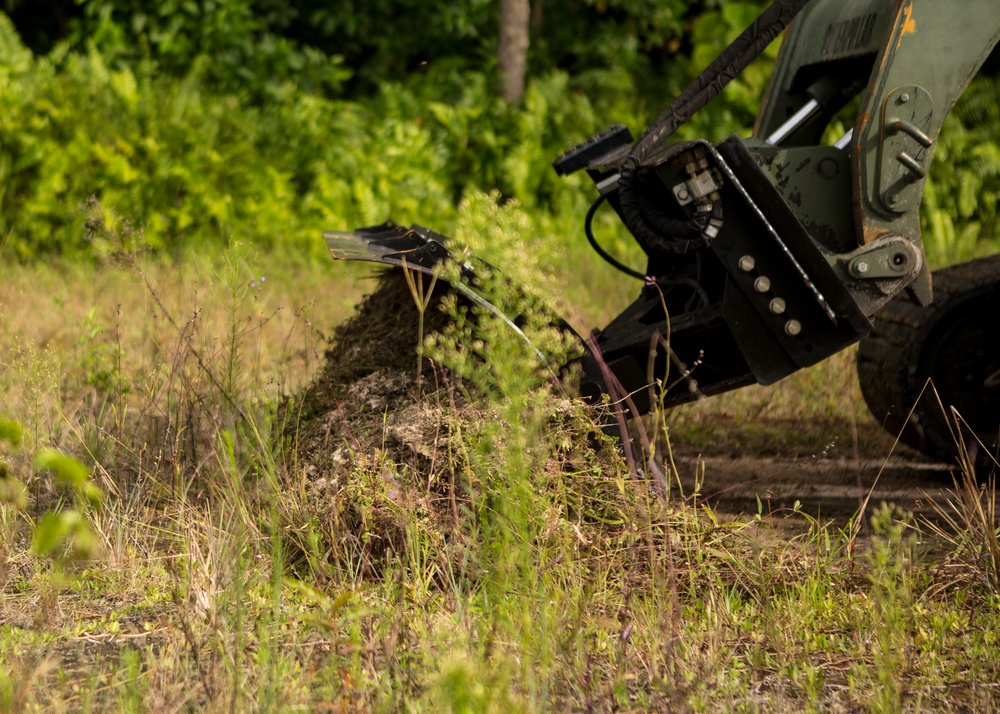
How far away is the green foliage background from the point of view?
839 centimetres

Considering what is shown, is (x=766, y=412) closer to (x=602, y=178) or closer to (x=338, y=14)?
(x=602, y=178)

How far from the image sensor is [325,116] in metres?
9.76

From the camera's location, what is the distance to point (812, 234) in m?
3.51

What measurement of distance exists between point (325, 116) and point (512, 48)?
5.84 feet

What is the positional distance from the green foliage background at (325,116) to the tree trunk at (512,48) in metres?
0.19

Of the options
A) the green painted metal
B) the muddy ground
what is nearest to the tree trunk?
the muddy ground

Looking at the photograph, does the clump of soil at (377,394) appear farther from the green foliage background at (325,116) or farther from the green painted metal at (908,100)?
the green foliage background at (325,116)

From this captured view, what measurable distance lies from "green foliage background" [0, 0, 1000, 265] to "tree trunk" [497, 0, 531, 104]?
0.64ft

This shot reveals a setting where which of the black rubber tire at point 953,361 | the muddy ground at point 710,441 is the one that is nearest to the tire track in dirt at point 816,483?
the muddy ground at point 710,441

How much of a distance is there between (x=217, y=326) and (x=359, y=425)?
2.66 m

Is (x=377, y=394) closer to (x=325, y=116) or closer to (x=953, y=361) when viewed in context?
(x=953, y=361)

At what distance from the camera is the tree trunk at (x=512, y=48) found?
1005cm

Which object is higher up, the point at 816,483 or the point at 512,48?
the point at 512,48

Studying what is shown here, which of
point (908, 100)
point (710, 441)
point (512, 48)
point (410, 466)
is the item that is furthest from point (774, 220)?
point (512, 48)
